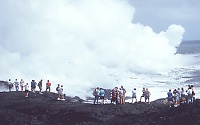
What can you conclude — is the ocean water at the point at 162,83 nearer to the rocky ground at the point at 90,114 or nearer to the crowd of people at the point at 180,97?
the crowd of people at the point at 180,97

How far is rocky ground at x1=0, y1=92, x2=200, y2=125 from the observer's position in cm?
2752

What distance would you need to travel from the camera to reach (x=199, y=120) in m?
26.2

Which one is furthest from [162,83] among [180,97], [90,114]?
[90,114]

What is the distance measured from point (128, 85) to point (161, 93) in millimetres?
13416

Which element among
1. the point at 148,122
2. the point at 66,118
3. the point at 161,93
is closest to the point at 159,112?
the point at 148,122

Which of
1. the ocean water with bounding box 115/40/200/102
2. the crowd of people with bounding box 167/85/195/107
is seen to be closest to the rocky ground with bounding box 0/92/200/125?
the crowd of people with bounding box 167/85/195/107

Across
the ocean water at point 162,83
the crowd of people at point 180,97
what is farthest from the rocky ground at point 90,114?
the ocean water at point 162,83

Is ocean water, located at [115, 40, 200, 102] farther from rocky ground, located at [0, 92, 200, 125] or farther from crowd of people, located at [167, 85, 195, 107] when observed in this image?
rocky ground, located at [0, 92, 200, 125]

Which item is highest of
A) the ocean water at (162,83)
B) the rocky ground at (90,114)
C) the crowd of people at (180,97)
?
the ocean water at (162,83)

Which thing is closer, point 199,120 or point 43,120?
point 199,120

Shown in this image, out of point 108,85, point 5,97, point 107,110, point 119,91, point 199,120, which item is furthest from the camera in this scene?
point 108,85

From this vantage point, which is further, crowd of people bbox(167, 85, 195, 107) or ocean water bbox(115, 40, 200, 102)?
ocean water bbox(115, 40, 200, 102)

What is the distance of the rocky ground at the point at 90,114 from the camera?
2752 centimetres

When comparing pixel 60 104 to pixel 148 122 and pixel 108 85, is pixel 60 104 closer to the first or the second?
pixel 148 122
